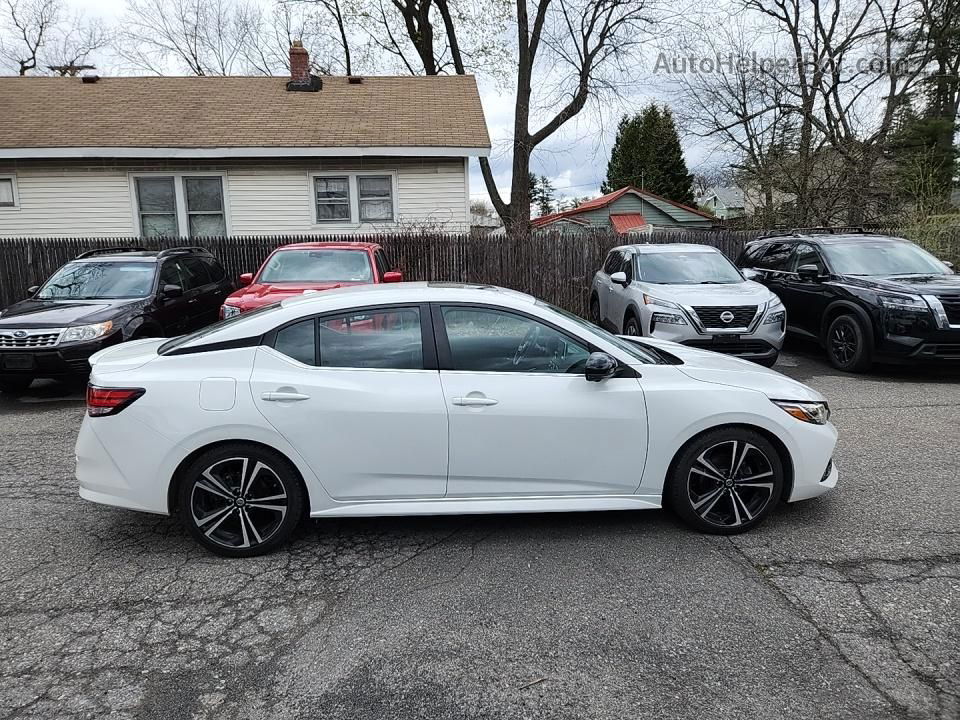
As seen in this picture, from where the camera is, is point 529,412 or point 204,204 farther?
point 204,204

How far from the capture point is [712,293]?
27.4ft

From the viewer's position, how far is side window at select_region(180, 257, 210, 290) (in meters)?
9.83

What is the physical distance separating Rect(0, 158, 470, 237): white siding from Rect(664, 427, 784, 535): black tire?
38.7ft

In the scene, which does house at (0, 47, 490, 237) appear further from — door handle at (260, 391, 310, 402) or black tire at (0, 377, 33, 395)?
door handle at (260, 391, 310, 402)

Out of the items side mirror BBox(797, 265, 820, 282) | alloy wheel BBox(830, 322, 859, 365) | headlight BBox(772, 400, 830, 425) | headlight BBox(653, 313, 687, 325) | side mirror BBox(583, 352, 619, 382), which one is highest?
side mirror BBox(797, 265, 820, 282)

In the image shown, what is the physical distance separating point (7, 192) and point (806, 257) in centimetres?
1641

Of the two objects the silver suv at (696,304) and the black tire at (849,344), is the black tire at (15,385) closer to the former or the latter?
the silver suv at (696,304)

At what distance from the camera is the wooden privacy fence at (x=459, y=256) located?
520 inches

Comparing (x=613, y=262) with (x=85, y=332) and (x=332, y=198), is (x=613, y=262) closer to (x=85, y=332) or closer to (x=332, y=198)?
(x=332, y=198)

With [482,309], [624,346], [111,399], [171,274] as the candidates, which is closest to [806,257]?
[624,346]

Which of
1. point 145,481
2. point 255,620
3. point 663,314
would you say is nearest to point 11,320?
point 145,481

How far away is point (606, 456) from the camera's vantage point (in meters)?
3.65

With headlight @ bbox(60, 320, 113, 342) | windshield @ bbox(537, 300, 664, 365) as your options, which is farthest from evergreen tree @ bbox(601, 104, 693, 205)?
windshield @ bbox(537, 300, 664, 365)

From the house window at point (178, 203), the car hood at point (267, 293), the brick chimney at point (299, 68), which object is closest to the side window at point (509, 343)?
the car hood at point (267, 293)
